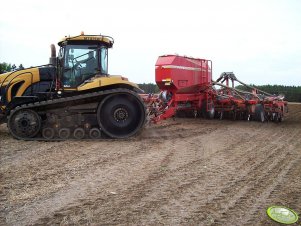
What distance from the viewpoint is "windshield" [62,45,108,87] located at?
29.6 ft

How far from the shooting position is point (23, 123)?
8.62m

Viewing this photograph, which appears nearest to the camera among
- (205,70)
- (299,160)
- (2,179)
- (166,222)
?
(166,222)

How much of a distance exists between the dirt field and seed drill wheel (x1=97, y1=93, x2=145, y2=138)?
0.54 meters

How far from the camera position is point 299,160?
7086 millimetres

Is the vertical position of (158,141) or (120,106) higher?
(120,106)

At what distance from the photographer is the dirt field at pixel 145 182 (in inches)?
158

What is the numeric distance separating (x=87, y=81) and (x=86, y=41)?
1.02m

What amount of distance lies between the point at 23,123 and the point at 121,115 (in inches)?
94.4

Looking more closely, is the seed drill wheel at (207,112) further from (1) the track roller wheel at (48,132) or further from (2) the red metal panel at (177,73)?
(1) the track roller wheel at (48,132)

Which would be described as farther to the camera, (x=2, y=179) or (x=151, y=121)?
(x=151, y=121)

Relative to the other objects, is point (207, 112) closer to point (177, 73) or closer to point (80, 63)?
point (177, 73)

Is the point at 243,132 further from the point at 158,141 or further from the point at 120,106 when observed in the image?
the point at 120,106

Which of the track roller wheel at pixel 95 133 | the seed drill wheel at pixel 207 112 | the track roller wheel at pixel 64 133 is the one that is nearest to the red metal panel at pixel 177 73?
the seed drill wheel at pixel 207 112

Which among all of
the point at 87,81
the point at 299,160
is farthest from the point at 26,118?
the point at 299,160
